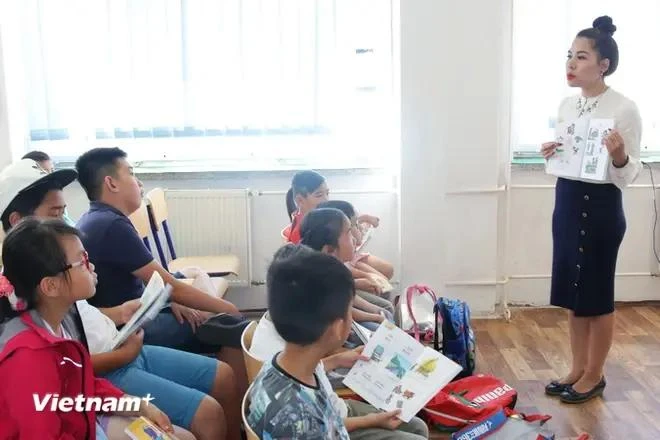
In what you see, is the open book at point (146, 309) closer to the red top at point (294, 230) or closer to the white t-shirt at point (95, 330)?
the white t-shirt at point (95, 330)

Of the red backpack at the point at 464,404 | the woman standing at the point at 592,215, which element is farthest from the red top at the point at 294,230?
the woman standing at the point at 592,215

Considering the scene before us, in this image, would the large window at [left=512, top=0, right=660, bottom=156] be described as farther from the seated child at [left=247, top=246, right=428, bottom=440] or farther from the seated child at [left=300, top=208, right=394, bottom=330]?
the seated child at [left=247, top=246, right=428, bottom=440]

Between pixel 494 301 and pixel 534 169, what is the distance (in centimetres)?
79

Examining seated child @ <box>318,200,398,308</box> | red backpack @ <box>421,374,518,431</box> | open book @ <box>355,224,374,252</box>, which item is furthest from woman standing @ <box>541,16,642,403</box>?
open book @ <box>355,224,374,252</box>

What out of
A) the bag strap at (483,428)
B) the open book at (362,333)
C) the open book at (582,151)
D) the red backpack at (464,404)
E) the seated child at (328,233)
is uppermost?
the open book at (582,151)

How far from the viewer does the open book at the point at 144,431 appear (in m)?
1.73

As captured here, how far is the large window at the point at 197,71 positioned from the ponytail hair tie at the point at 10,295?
2.53m

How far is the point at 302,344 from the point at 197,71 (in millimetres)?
2823

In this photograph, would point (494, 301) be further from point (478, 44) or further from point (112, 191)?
point (112, 191)

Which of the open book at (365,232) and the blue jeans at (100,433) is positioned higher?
the open book at (365,232)

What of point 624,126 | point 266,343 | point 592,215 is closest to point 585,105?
point 624,126

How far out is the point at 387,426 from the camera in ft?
6.32

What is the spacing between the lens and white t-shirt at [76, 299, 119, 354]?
198 centimetres

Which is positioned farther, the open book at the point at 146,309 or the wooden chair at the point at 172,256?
the wooden chair at the point at 172,256
